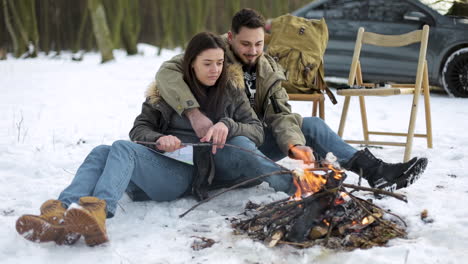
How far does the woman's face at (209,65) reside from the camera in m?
3.20

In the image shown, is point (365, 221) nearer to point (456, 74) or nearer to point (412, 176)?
point (412, 176)

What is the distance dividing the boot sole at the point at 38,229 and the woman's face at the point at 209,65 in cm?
127

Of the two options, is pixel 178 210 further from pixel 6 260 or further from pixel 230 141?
pixel 6 260

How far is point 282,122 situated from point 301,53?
5.10ft

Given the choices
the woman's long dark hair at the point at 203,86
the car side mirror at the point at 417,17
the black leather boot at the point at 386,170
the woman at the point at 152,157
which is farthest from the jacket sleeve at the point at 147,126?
the car side mirror at the point at 417,17

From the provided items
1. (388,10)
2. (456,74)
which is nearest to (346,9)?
(388,10)

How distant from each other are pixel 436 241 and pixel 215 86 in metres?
1.58

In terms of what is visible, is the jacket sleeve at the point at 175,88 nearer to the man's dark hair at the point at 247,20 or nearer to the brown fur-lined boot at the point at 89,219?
the man's dark hair at the point at 247,20

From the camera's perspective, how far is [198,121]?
3.20 m

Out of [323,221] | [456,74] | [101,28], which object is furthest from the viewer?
[101,28]

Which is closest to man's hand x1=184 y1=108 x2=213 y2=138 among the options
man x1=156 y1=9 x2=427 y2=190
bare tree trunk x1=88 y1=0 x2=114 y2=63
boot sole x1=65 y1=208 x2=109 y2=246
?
man x1=156 y1=9 x2=427 y2=190

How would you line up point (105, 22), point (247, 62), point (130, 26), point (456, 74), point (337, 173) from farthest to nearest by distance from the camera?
point (130, 26) → point (105, 22) → point (456, 74) → point (247, 62) → point (337, 173)

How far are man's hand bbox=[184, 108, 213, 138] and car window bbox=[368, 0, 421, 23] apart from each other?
19.8 ft

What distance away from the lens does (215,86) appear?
3.36m
